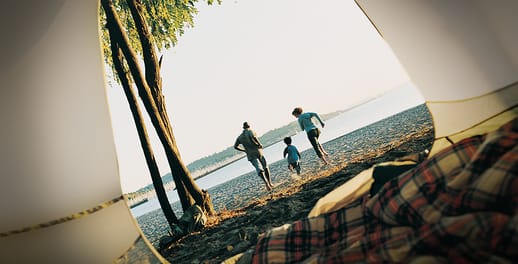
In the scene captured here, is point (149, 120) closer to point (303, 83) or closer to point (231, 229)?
point (231, 229)

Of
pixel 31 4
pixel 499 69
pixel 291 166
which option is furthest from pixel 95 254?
pixel 291 166

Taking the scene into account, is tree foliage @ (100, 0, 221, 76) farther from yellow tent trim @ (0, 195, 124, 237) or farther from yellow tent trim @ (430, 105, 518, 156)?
yellow tent trim @ (430, 105, 518, 156)

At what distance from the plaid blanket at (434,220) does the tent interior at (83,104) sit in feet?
2.91

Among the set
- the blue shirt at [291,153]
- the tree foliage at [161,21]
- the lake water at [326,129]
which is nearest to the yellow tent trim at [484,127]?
the blue shirt at [291,153]

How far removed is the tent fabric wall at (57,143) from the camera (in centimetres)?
190

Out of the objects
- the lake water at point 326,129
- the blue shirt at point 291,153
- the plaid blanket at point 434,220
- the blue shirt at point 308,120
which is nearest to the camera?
the plaid blanket at point 434,220

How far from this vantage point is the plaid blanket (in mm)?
983

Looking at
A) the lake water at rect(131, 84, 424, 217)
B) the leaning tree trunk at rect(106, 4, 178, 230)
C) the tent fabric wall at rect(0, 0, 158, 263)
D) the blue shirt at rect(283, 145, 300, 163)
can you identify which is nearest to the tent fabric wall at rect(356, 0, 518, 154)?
the tent fabric wall at rect(0, 0, 158, 263)

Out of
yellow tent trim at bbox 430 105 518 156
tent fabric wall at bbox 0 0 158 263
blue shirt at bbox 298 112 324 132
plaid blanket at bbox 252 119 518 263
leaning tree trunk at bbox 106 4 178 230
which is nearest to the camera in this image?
plaid blanket at bbox 252 119 518 263

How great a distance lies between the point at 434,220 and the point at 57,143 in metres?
2.17

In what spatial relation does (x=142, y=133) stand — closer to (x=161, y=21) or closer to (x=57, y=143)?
(x=161, y=21)

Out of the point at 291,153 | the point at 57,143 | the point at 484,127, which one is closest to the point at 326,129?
the point at 291,153

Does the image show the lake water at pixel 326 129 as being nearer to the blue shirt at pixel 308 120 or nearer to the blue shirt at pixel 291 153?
the blue shirt at pixel 291 153

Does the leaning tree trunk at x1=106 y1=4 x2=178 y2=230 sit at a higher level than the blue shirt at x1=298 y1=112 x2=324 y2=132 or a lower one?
higher
